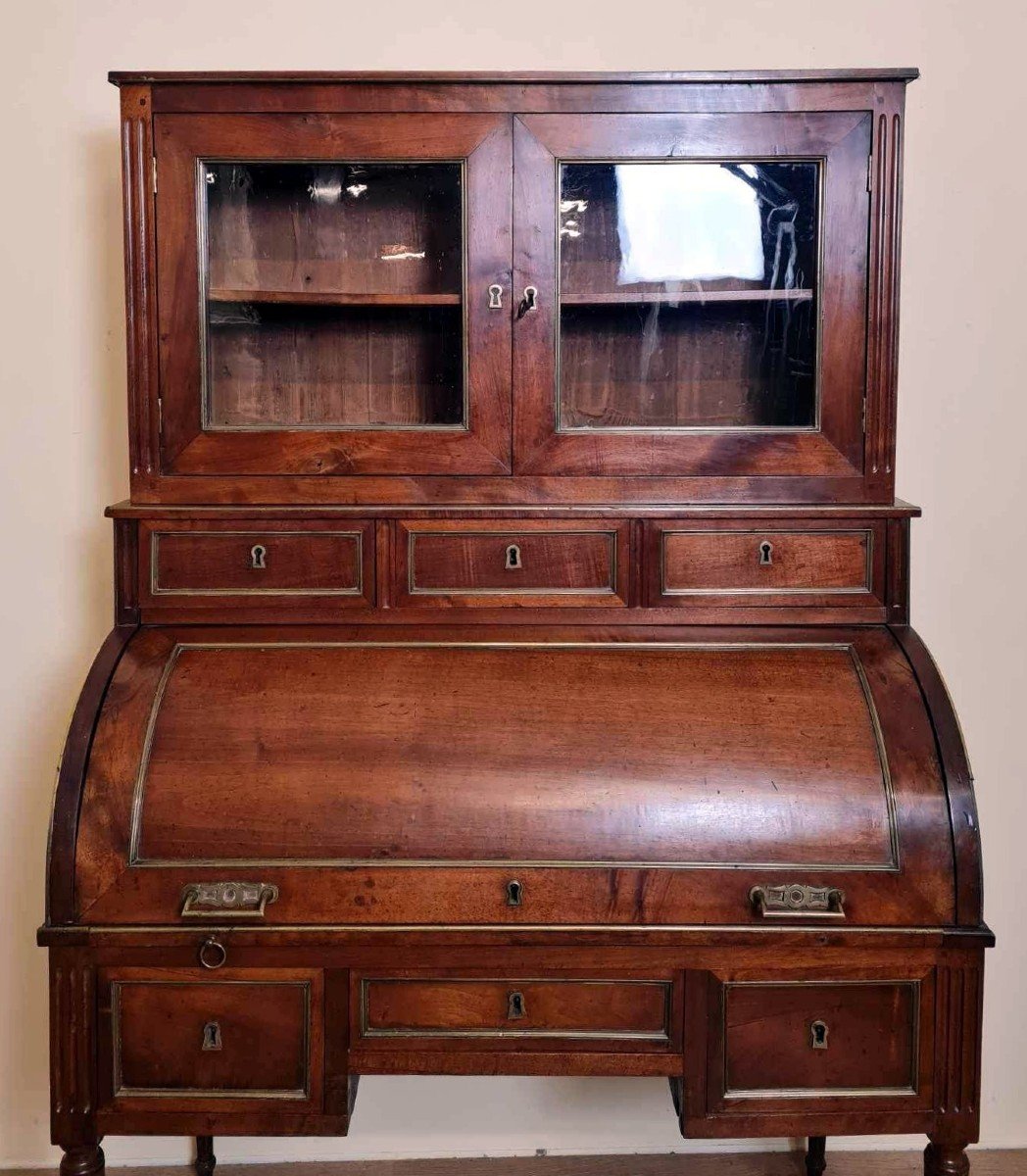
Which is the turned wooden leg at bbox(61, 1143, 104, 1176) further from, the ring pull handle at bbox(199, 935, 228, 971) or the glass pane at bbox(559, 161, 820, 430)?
the glass pane at bbox(559, 161, 820, 430)

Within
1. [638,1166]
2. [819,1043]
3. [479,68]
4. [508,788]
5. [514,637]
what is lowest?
[638,1166]

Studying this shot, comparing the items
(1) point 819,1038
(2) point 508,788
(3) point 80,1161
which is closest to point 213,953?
(3) point 80,1161

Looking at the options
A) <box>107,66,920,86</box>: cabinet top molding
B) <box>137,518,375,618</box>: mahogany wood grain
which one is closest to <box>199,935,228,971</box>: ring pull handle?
<box>137,518,375,618</box>: mahogany wood grain

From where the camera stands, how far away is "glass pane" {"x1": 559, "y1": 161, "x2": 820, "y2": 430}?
238 cm

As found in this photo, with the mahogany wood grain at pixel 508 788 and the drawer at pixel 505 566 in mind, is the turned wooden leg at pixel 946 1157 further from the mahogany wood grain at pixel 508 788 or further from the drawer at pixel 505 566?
the drawer at pixel 505 566

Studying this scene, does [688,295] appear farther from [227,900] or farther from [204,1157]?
[204,1157]

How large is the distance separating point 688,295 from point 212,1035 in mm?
1575

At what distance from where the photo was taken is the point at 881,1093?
210 centimetres

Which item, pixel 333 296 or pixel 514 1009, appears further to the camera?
pixel 333 296

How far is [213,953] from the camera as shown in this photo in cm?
207

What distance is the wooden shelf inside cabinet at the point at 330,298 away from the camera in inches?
95.0

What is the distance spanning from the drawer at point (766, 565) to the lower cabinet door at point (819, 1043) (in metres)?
0.71

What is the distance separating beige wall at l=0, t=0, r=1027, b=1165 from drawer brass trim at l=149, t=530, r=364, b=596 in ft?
1.99

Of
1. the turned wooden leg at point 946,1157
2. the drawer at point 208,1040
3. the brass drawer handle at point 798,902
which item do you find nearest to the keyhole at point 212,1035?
the drawer at point 208,1040
